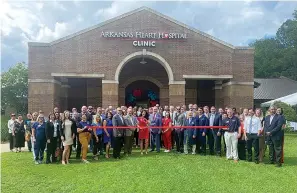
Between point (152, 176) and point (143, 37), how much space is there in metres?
12.9

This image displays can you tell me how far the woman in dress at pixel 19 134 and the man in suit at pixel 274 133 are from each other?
1061 cm

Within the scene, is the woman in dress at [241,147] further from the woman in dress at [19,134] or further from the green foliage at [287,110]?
the green foliage at [287,110]

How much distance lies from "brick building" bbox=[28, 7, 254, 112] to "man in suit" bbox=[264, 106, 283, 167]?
9.66 m

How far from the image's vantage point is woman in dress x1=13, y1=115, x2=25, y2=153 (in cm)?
1522

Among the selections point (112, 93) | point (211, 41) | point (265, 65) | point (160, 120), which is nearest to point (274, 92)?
point (265, 65)

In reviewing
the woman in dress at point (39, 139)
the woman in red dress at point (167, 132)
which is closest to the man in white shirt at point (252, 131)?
the woman in red dress at point (167, 132)

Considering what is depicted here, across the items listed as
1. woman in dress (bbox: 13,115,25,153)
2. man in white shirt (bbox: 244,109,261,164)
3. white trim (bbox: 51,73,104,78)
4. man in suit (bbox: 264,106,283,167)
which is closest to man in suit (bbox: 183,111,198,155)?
man in white shirt (bbox: 244,109,261,164)

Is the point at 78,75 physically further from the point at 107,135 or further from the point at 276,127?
the point at 276,127

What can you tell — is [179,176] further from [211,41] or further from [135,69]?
[135,69]

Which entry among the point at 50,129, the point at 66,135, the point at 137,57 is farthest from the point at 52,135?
the point at 137,57

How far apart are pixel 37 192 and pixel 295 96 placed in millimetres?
23192

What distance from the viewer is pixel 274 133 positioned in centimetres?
1116

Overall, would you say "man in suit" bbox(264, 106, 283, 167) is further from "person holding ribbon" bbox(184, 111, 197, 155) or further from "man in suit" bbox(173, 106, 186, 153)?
"man in suit" bbox(173, 106, 186, 153)

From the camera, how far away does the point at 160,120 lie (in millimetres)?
13641
